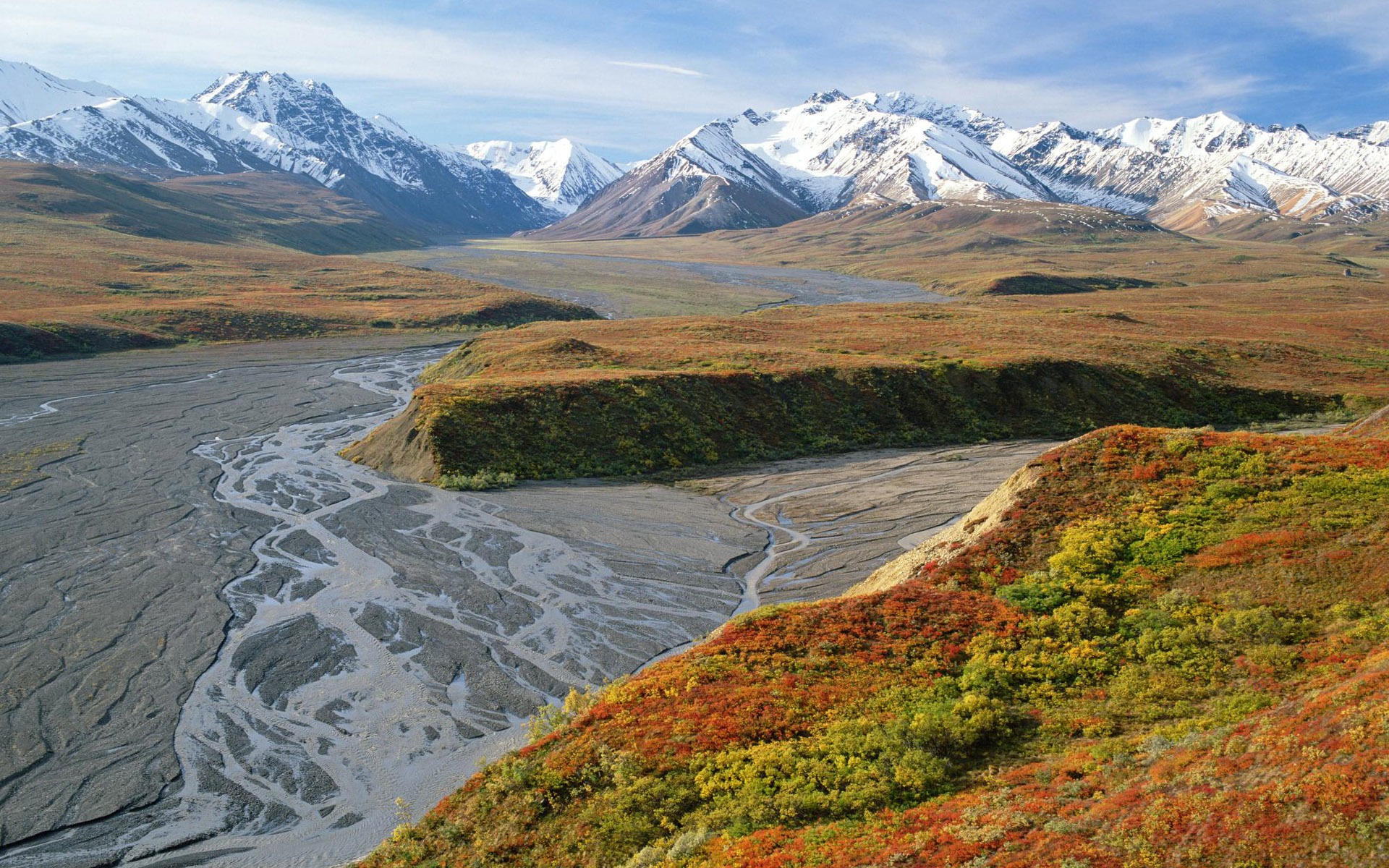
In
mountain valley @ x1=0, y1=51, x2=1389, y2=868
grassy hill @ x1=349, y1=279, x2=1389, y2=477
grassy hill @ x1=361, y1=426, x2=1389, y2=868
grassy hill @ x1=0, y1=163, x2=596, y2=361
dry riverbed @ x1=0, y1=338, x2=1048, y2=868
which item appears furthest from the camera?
grassy hill @ x1=0, y1=163, x2=596, y2=361

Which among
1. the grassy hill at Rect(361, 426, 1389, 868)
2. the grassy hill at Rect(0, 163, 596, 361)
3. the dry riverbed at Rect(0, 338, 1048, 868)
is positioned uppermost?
the grassy hill at Rect(0, 163, 596, 361)

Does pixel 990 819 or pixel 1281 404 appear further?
pixel 1281 404

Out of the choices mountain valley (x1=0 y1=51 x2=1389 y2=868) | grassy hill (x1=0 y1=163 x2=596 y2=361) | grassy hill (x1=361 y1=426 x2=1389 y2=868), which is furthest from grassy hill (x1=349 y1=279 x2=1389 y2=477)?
grassy hill (x1=0 y1=163 x2=596 y2=361)

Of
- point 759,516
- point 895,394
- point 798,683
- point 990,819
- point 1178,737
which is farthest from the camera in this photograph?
point 895,394

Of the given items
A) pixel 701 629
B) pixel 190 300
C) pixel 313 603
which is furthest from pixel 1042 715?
pixel 190 300

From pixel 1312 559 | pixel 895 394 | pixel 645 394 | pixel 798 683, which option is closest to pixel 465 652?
pixel 798 683

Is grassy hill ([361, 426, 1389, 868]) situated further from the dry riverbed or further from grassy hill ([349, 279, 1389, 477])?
grassy hill ([349, 279, 1389, 477])

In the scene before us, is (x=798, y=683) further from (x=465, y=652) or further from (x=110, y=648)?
(x=110, y=648)

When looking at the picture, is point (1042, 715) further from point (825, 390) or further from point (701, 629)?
point (825, 390)
